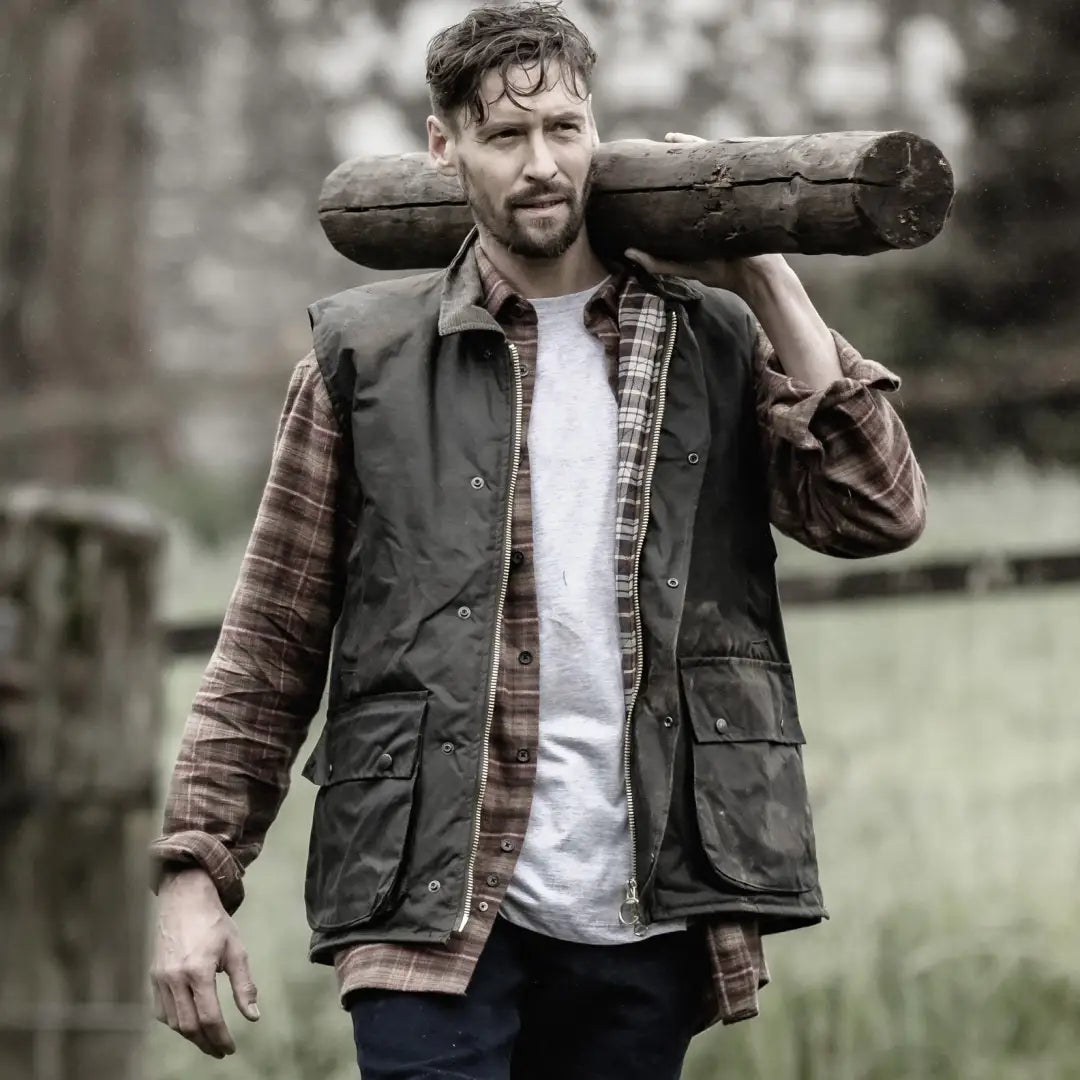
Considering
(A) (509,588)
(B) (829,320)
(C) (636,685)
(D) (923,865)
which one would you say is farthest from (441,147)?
(B) (829,320)

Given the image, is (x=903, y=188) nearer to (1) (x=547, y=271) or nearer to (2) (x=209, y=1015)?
(1) (x=547, y=271)

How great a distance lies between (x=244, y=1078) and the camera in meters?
5.75

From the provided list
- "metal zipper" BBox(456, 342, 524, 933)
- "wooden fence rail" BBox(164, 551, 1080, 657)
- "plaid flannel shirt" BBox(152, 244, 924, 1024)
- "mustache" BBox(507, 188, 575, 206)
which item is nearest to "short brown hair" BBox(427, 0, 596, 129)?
"mustache" BBox(507, 188, 575, 206)

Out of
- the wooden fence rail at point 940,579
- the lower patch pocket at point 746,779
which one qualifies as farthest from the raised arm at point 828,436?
the wooden fence rail at point 940,579

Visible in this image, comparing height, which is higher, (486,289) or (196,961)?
(486,289)

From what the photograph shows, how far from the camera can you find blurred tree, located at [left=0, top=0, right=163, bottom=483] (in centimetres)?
806

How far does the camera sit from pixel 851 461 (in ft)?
10.00

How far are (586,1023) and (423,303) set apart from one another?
1.07m

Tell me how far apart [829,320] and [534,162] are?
5843 mm

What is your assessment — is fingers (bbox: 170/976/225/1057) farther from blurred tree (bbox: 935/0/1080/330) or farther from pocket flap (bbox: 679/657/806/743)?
blurred tree (bbox: 935/0/1080/330)

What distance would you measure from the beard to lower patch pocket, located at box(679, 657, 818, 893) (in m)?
0.62

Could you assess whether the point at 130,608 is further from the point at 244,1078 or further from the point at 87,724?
the point at 244,1078

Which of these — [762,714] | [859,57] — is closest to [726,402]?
[762,714]

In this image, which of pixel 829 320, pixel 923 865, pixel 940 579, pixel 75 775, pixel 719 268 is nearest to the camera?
pixel 719 268
